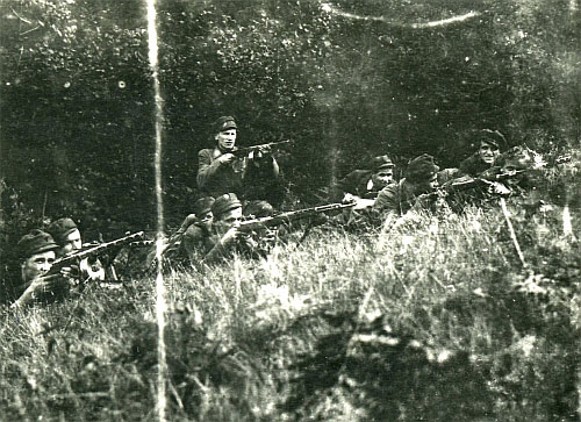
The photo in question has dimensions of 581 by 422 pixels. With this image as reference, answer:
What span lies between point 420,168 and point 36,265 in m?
2.41

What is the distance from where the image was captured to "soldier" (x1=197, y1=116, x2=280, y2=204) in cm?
458

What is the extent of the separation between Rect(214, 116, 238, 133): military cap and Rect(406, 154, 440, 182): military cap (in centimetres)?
111

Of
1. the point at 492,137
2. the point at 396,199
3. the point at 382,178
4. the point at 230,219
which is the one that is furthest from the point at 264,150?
the point at 492,137

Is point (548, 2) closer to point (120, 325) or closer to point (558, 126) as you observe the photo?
point (558, 126)

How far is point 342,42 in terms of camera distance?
15.4 feet

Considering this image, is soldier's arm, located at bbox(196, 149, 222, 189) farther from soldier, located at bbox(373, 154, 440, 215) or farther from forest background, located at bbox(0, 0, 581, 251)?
soldier, located at bbox(373, 154, 440, 215)

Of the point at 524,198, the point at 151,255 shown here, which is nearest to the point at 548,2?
the point at 524,198

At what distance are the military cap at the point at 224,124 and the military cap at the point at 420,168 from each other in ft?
3.66

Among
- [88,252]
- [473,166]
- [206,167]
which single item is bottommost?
[88,252]

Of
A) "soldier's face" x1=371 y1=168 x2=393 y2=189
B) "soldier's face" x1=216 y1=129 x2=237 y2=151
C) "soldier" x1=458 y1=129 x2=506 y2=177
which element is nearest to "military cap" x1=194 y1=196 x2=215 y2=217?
"soldier's face" x1=216 y1=129 x2=237 y2=151

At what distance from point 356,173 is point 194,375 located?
1563 mm

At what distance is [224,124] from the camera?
4.60 metres

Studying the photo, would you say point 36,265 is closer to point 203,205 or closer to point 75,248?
point 75,248

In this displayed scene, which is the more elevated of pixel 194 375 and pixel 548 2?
pixel 548 2
